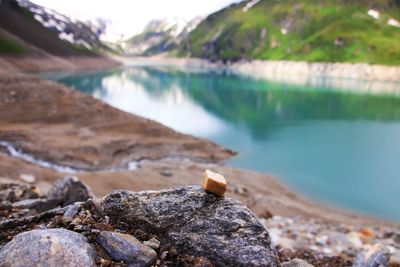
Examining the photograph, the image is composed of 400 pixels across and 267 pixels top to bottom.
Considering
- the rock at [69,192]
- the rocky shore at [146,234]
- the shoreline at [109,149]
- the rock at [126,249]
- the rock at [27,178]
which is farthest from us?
the shoreline at [109,149]

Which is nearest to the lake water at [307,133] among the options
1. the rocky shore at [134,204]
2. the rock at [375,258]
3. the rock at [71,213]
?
the rocky shore at [134,204]

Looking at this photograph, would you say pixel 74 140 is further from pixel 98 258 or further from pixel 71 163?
pixel 98 258

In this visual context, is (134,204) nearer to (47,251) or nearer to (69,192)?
(47,251)

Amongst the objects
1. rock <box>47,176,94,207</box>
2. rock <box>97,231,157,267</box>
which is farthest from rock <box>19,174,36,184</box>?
rock <box>97,231,157,267</box>

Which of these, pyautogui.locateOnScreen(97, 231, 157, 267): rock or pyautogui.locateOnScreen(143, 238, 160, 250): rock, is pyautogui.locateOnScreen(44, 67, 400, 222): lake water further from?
pyautogui.locateOnScreen(97, 231, 157, 267): rock

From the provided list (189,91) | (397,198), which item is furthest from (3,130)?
(189,91)

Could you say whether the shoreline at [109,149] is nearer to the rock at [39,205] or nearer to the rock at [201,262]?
the rock at [39,205]
